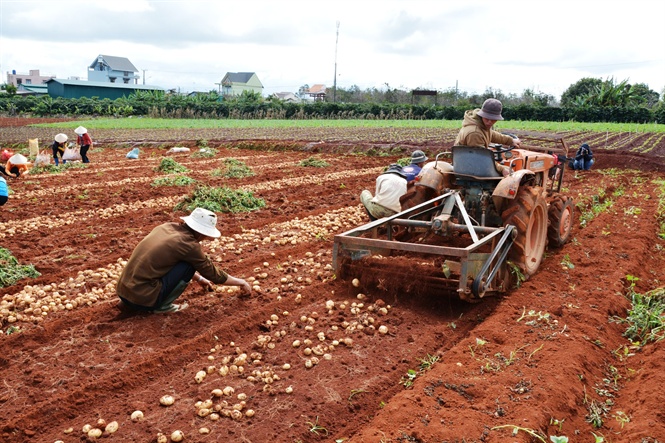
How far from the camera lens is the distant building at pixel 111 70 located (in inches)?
3753

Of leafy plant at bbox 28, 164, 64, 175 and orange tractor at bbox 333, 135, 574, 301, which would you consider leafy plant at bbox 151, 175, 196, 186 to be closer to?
leafy plant at bbox 28, 164, 64, 175

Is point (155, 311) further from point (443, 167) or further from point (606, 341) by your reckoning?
point (606, 341)

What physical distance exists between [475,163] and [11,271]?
5.71 metres

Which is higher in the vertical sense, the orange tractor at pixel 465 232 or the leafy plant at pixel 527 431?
the orange tractor at pixel 465 232

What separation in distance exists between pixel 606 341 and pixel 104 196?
10096mm

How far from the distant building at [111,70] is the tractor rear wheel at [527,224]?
9944cm

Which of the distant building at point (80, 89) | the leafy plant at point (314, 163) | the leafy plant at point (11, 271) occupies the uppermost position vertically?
the distant building at point (80, 89)

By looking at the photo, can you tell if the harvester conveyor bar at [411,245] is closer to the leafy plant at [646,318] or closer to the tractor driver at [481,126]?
the tractor driver at [481,126]

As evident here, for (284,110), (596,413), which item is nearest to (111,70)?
(284,110)

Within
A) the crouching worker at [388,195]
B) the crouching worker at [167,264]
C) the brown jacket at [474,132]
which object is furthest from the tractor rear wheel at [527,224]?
the crouching worker at [167,264]

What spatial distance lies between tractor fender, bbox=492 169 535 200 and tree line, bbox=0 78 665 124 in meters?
39.4

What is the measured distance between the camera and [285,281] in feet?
21.7

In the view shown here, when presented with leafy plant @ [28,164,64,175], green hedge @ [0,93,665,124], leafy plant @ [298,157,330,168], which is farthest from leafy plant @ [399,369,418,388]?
green hedge @ [0,93,665,124]

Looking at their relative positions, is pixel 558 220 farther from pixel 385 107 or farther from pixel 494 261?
pixel 385 107
